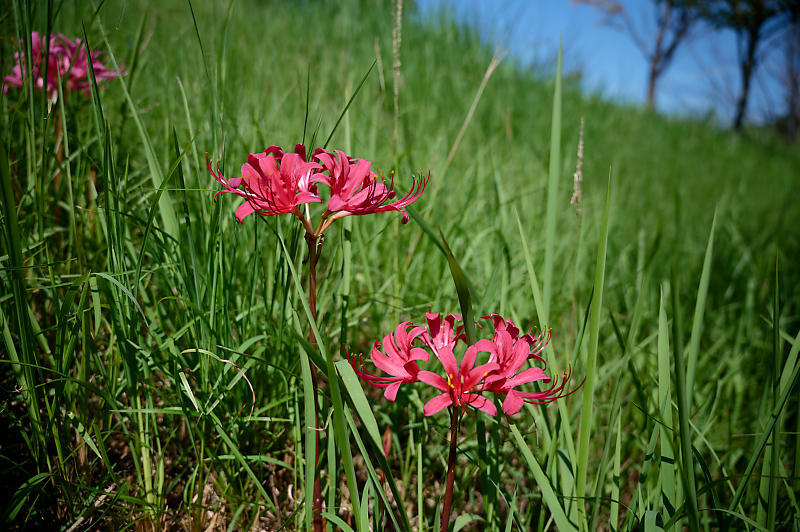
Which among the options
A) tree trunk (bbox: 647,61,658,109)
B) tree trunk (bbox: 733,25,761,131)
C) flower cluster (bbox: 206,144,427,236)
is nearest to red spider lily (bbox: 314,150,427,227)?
flower cluster (bbox: 206,144,427,236)

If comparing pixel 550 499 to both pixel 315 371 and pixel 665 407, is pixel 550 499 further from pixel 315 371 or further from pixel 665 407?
pixel 315 371

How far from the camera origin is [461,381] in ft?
2.15

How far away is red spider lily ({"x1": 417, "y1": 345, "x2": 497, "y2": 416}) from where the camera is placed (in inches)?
24.7

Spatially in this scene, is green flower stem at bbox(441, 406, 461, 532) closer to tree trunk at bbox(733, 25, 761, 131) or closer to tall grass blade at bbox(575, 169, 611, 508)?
tall grass blade at bbox(575, 169, 611, 508)

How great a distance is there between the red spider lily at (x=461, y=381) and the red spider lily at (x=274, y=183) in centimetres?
32

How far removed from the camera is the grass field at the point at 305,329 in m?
0.78

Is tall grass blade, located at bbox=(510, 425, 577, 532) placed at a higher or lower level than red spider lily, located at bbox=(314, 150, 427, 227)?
lower

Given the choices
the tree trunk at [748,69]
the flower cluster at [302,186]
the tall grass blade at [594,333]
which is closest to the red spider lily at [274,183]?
the flower cluster at [302,186]

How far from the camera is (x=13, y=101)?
1574 mm

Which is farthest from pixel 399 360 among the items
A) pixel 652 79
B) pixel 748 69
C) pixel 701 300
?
pixel 652 79

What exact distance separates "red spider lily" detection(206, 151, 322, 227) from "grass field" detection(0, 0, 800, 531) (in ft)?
0.13

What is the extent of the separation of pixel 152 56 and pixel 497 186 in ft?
5.91

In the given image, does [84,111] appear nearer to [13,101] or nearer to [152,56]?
[13,101]

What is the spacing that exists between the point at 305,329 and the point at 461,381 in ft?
1.53
